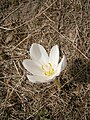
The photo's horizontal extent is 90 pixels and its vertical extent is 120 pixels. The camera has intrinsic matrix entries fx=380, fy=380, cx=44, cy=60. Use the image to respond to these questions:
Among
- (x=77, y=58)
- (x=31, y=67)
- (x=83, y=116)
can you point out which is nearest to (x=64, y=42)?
(x=77, y=58)

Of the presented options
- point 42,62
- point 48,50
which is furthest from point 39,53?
point 48,50

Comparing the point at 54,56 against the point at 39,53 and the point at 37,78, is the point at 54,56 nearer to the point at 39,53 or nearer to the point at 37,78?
the point at 39,53

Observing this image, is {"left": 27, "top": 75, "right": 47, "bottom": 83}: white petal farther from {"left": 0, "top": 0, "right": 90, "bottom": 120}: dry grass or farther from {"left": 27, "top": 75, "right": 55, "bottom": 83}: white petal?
{"left": 0, "top": 0, "right": 90, "bottom": 120}: dry grass

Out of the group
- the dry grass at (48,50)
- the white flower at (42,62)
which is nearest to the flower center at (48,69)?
the white flower at (42,62)

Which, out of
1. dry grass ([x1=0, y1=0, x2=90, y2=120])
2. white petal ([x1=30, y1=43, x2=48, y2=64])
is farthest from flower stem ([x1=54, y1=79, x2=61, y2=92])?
white petal ([x1=30, y1=43, x2=48, y2=64])

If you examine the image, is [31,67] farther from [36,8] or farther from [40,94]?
[36,8]
